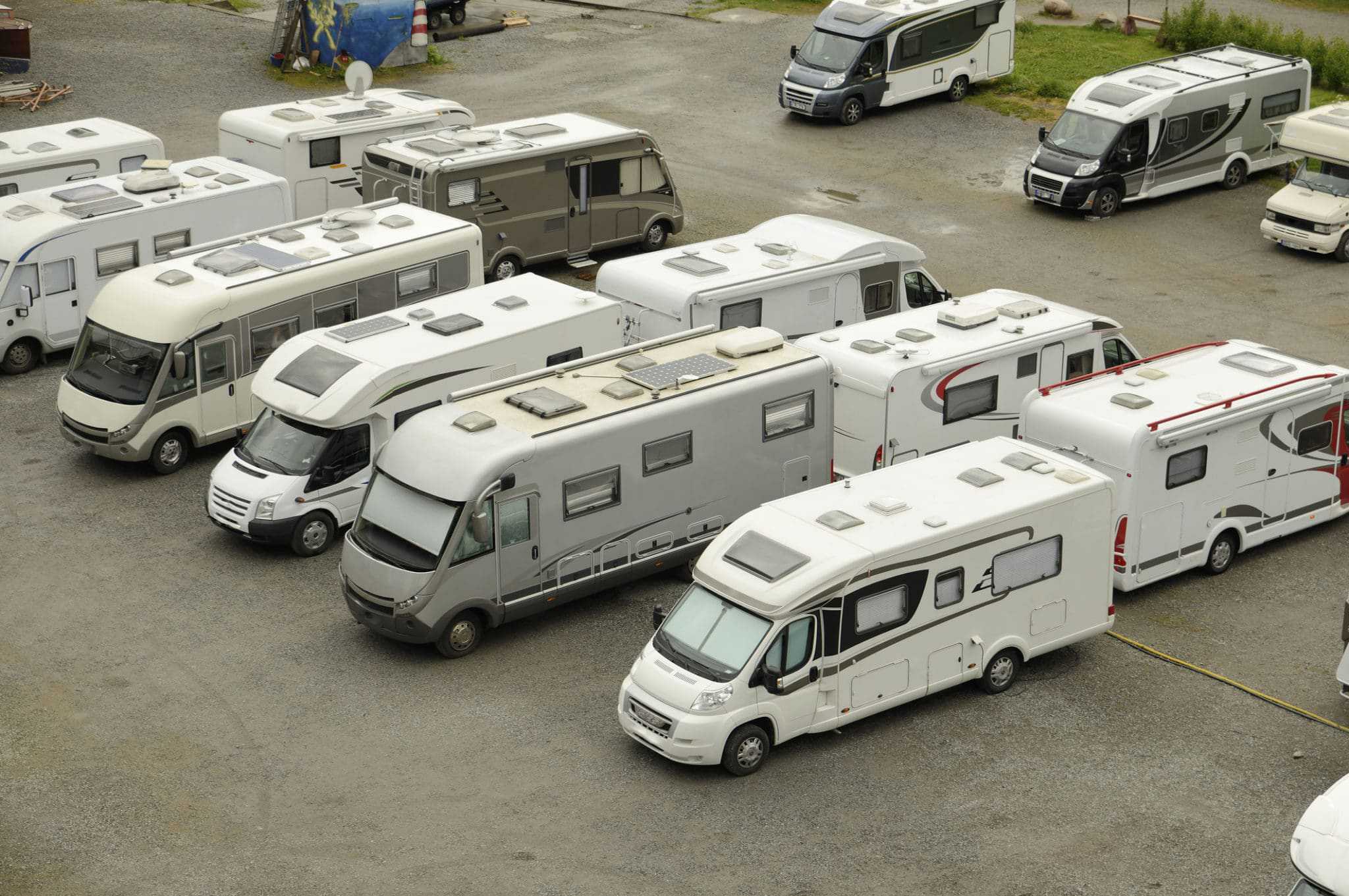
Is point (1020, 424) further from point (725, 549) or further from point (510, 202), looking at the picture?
point (510, 202)

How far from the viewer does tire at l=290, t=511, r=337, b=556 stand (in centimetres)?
2144

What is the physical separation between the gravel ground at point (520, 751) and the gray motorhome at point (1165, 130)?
12.9 m

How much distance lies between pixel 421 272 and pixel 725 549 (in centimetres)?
986

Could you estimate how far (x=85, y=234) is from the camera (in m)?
26.6

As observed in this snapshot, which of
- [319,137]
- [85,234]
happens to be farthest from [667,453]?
[319,137]

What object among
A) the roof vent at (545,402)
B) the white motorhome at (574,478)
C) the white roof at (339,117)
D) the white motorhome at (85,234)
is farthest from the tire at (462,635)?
the white roof at (339,117)

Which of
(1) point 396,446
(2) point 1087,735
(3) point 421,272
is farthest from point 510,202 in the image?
(2) point 1087,735

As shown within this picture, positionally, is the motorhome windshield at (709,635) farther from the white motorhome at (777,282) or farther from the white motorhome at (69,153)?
the white motorhome at (69,153)

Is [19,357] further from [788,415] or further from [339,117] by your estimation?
[788,415]

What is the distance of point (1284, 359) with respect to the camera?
21891mm

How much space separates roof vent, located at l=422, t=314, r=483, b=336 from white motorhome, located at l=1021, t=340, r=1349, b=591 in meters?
7.00

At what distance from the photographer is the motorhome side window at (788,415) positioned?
20703 mm

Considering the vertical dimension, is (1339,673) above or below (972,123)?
below

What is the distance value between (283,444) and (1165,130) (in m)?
20.0
